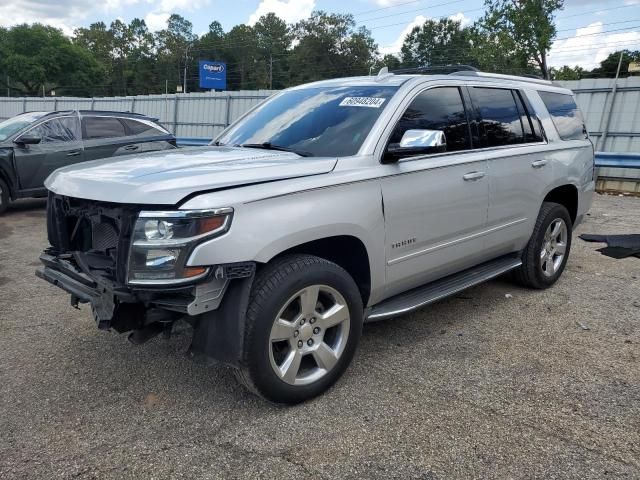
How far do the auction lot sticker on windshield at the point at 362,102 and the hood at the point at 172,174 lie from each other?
0.61m

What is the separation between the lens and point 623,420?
284 centimetres

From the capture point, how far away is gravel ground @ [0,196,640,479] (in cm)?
249

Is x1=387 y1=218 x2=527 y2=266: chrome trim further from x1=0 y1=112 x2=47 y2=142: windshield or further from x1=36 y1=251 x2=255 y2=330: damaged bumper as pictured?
x1=0 y1=112 x2=47 y2=142: windshield

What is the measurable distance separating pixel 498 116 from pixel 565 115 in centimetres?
129

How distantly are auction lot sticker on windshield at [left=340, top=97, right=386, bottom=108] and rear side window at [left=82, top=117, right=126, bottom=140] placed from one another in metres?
6.90

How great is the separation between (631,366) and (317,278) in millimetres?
2267

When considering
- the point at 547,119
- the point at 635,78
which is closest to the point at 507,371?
the point at 547,119

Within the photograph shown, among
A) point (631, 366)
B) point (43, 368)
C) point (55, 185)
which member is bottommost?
point (43, 368)

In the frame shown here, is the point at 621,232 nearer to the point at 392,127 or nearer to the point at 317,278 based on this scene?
the point at 392,127

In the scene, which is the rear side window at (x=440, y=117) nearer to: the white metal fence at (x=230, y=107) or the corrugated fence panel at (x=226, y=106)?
the corrugated fence panel at (x=226, y=106)

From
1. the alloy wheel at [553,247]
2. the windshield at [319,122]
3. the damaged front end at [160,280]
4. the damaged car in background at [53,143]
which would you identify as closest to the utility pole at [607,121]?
the alloy wheel at [553,247]

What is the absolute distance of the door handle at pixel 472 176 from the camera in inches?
149

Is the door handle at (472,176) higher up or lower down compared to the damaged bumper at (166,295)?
higher up

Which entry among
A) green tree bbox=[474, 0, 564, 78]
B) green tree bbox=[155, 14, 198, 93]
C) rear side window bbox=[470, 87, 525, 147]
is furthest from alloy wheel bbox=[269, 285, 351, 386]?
green tree bbox=[155, 14, 198, 93]
